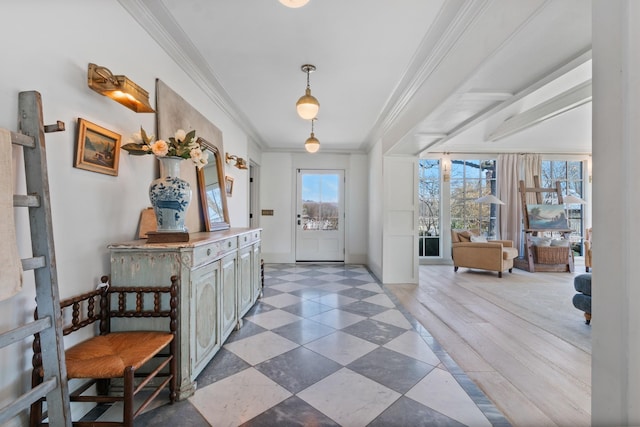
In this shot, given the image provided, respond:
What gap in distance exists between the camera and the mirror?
9.63 ft

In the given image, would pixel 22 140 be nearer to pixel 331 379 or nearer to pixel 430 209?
pixel 331 379

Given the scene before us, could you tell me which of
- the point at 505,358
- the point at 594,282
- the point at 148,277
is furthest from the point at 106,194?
the point at 505,358

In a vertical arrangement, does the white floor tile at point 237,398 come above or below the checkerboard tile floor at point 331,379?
above

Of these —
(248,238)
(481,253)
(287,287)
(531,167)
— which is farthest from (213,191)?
(531,167)

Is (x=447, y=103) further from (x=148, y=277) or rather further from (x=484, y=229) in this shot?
(x=484, y=229)

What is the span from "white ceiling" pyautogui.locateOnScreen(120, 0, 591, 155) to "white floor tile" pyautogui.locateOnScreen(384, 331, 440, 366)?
2.08 metres

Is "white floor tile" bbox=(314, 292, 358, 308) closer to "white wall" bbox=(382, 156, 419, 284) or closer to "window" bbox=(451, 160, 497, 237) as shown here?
"white wall" bbox=(382, 156, 419, 284)

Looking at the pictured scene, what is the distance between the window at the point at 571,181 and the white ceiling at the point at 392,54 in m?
3.70

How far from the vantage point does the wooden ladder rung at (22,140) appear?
3.60 ft

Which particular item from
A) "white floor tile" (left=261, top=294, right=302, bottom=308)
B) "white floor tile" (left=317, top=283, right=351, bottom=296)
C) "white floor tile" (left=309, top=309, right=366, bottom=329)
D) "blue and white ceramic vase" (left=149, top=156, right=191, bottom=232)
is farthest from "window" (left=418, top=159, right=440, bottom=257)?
"blue and white ceramic vase" (left=149, top=156, right=191, bottom=232)

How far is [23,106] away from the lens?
119 centimetres

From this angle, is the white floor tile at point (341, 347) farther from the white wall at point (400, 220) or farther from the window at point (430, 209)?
the window at point (430, 209)

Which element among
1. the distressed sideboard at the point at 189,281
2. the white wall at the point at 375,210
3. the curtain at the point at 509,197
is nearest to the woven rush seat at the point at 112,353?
the distressed sideboard at the point at 189,281

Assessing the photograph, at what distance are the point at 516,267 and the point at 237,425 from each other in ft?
21.5
